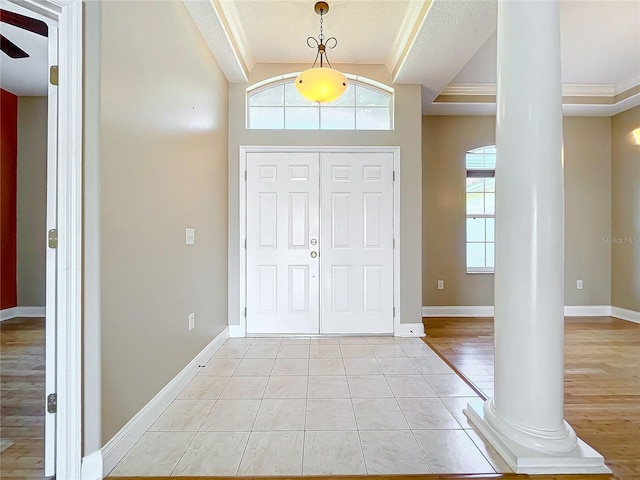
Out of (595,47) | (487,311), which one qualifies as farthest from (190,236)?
(595,47)

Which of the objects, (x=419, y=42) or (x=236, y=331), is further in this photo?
(x=236, y=331)

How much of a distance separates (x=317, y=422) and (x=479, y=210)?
12.3ft

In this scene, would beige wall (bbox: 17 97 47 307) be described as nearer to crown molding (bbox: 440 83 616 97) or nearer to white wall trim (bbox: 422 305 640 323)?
white wall trim (bbox: 422 305 640 323)

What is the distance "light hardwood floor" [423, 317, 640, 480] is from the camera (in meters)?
1.71

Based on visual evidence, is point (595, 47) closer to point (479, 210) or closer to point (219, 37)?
point (479, 210)

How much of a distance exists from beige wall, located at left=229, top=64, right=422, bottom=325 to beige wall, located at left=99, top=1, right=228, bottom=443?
0.62 m

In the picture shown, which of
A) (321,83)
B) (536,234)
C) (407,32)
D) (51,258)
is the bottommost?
(51,258)

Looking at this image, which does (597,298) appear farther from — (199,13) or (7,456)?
(7,456)

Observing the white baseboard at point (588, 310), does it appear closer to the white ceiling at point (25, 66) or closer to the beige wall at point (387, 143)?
the beige wall at point (387, 143)

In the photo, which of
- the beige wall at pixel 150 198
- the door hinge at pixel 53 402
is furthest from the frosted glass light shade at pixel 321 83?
the door hinge at pixel 53 402

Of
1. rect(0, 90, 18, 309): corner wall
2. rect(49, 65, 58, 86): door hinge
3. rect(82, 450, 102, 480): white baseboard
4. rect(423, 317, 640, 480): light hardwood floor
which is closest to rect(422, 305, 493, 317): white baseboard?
rect(423, 317, 640, 480): light hardwood floor

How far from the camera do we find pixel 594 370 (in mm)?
2631

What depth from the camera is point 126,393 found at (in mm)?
1656

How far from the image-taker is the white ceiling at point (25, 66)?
3.08 m
